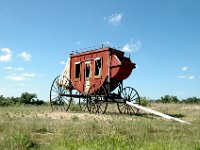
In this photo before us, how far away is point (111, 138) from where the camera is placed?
1052cm

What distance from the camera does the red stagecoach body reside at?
23469mm

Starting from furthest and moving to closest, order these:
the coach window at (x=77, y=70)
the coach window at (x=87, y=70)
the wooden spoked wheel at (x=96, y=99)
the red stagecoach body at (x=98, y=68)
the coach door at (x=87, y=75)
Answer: the coach window at (x=77, y=70) → the coach window at (x=87, y=70) → the coach door at (x=87, y=75) → the wooden spoked wheel at (x=96, y=99) → the red stagecoach body at (x=98, y=68)

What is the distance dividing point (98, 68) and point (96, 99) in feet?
7.22

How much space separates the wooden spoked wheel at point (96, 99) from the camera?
24.2 m

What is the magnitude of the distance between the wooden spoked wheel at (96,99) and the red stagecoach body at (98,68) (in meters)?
0.33

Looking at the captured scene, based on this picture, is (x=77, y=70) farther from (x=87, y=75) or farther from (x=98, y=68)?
(x=98, y=68)

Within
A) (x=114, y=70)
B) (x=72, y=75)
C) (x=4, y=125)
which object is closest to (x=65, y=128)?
(x=4, y=125)

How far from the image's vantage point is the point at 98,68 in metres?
24.9

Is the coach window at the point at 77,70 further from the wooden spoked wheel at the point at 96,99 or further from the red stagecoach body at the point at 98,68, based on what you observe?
the wooden spoked wheel at the point at 96,99

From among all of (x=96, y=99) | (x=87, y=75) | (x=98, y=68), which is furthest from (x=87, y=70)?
(x=96, y=99)

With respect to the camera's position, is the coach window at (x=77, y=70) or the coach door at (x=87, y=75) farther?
the coach window at (x=77, y=70)

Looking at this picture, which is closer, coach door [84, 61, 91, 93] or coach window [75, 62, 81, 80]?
coach door [84, 61, 91, 93]

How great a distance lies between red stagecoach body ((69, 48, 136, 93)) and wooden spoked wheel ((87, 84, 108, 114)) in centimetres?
33

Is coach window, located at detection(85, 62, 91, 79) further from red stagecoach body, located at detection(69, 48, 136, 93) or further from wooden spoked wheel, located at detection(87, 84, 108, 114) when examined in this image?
wooden spoked wheel, located at detection(87, 84, 108, 114)
